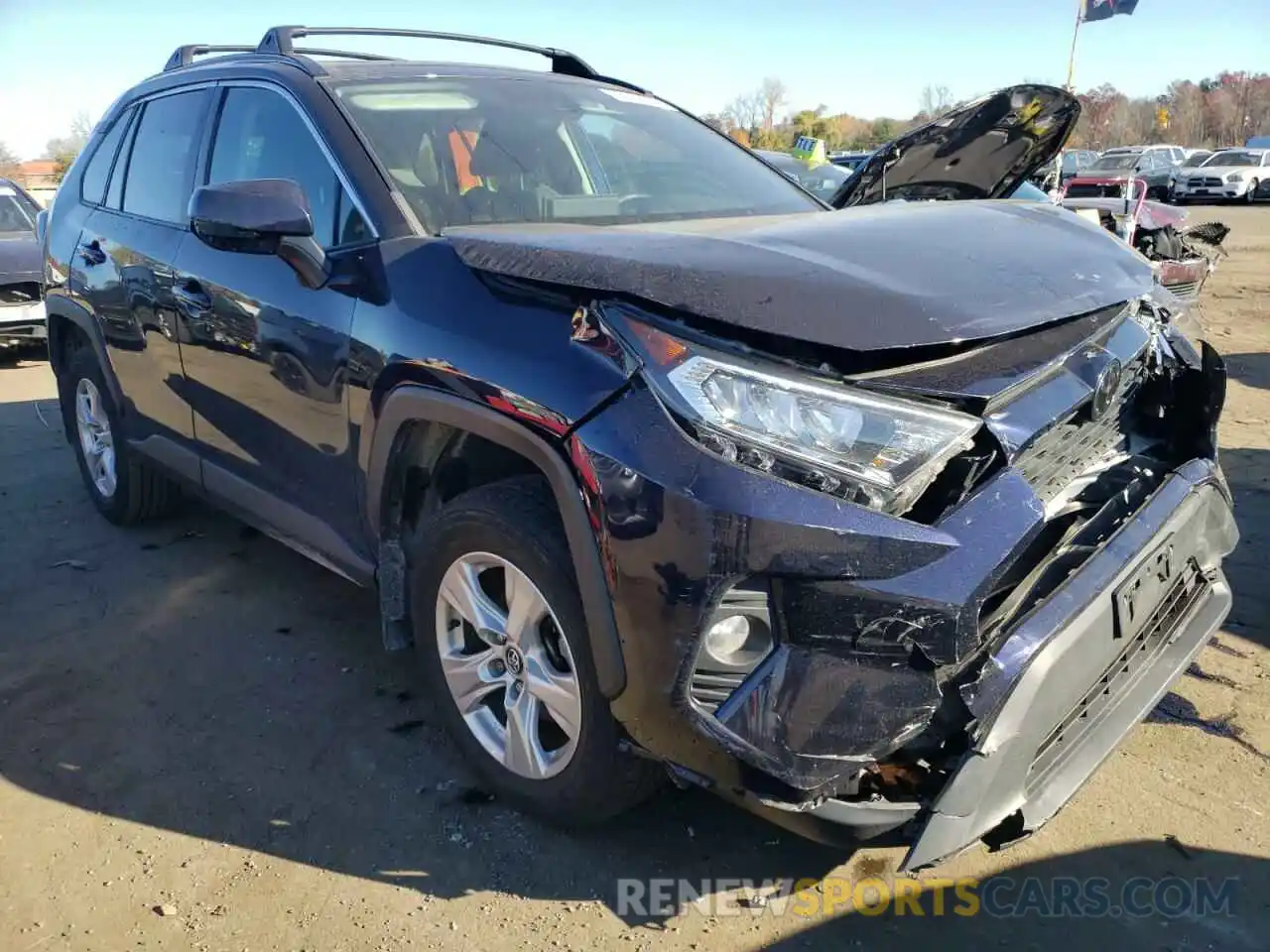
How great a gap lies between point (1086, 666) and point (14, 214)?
37.6 feet

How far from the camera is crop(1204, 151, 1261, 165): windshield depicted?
93.6ft

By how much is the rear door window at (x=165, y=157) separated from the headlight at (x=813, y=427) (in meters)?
2.63

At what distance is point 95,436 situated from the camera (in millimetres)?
4809

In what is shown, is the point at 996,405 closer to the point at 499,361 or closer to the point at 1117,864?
the point at 499,361

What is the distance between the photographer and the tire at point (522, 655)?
216cm

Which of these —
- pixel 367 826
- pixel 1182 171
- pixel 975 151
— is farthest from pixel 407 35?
pixel 1182 171

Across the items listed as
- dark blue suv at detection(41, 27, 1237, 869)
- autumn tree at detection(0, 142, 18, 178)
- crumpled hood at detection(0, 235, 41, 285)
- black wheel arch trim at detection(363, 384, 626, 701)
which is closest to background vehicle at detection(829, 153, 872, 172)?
crumpled hood at detection(0, 235, 41, 285)

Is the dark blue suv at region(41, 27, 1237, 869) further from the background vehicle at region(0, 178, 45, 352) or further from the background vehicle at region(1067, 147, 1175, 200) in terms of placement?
the background vehicle at region(1067, 147, 1175, 200)

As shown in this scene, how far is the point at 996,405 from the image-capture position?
1968 millimetres

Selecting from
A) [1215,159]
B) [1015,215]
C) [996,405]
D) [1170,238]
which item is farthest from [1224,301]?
[1215,159]

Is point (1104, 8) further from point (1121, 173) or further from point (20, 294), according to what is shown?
point (20, 294)

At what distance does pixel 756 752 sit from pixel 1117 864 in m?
1.12

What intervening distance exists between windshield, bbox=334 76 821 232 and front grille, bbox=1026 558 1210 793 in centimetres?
169

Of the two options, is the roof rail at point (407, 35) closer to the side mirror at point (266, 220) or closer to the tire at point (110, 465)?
the side mirror at point (266, 220)
